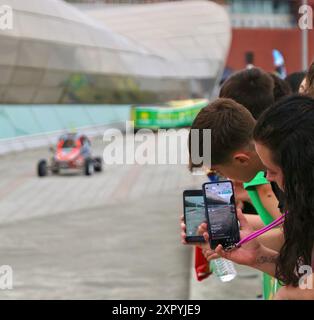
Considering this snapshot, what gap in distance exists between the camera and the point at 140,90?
125ft

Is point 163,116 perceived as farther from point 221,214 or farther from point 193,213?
point 221,214

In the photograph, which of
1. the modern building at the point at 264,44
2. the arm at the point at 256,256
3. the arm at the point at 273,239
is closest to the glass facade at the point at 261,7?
the modern building at the point at 264,44

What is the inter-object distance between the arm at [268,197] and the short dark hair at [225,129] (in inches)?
12.1

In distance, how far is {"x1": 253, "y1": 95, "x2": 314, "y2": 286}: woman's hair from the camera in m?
2.07

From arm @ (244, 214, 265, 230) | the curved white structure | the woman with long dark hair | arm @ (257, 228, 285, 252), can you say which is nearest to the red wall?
the curved white structure

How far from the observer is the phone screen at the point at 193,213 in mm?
2795

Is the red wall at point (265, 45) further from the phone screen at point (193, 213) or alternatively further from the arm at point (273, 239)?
the arm at point (273, 239)

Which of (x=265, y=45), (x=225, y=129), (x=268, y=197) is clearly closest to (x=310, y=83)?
(x=225, y=129)

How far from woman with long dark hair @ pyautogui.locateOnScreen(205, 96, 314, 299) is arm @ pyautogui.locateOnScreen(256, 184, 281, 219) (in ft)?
2.56

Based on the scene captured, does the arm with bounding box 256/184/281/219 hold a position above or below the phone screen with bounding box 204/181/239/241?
below

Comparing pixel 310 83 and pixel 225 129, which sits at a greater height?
pixel 310 83

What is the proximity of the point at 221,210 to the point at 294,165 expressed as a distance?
0.52m

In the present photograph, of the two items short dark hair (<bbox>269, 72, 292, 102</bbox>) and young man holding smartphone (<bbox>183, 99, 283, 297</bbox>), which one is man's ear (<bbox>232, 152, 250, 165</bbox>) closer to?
young man holding smartphone (<bbox>183, 99, 283, 297</bbox>)

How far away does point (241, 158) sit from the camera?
9.43ft
